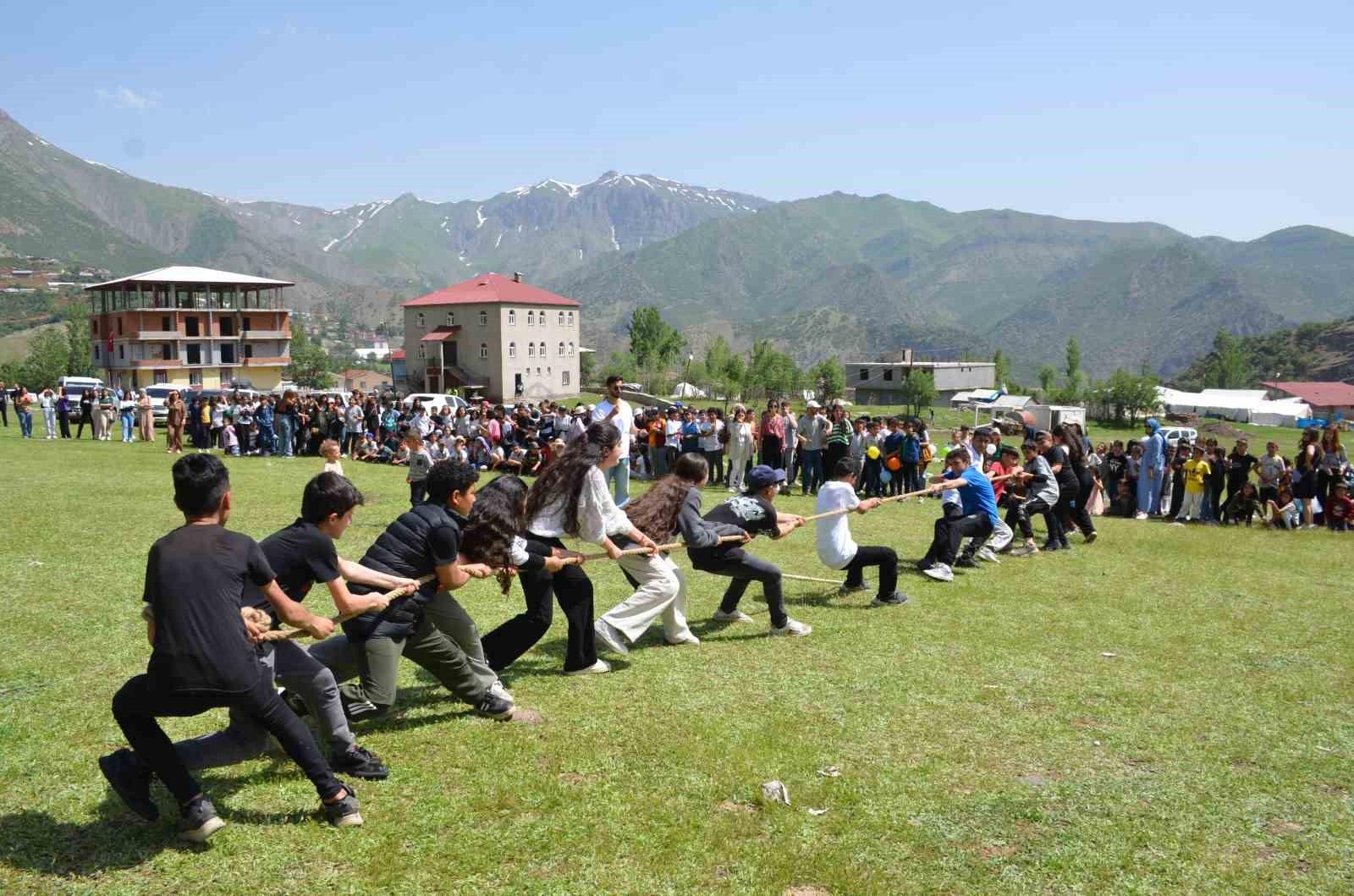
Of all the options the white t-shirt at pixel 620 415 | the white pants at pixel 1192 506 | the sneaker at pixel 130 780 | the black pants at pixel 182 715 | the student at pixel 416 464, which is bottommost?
the white pants at pixel 1192 506

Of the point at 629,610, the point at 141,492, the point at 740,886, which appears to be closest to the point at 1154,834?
the point at 740,886

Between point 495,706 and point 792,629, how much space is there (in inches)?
139

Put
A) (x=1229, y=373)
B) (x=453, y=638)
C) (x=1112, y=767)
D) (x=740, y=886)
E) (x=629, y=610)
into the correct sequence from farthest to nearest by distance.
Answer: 1. (x=1229, y=373)
2. (x=629, y=610)
3. (x=453, y=638)
4. (x=1112, y=767)
5. (x=740, y=886)

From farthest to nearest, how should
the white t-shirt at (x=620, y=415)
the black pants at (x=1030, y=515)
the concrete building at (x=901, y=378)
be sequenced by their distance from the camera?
the concrete building at (x=901, y=378) < the black pants at (x=1030, y=515) < the white t-shirt at (x=620, y=415)

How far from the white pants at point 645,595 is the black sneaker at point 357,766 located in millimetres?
2881

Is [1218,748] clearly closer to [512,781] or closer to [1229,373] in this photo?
[512,781]

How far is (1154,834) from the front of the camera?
5.33m

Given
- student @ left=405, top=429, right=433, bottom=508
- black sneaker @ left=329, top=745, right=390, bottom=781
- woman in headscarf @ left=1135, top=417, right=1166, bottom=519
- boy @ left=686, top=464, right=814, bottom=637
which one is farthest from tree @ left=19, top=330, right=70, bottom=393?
black sneaker @ left=329, top=745, right=390, bottom=781

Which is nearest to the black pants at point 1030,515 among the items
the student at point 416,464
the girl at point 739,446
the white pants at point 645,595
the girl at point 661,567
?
the girl at point 661,567

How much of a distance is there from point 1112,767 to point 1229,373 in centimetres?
19076

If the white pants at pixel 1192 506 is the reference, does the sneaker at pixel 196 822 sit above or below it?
above

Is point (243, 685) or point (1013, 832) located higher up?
point (243, 685)

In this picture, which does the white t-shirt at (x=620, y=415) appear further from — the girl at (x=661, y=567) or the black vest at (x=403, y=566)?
the black vest at (x=403, y=566)

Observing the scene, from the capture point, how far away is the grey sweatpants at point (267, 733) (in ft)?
17.3
